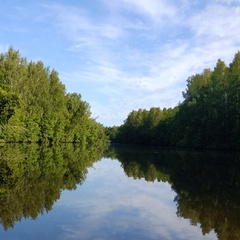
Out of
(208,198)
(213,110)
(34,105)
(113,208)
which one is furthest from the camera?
(34,105)

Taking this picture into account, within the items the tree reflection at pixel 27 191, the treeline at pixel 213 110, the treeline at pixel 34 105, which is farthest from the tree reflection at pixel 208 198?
the treeline at pixel 213 110

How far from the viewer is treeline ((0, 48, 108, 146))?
49.2 meters

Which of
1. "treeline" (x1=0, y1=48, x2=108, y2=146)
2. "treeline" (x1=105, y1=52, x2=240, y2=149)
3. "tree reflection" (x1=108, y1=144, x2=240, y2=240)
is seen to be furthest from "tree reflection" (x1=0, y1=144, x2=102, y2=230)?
"treeline" (x1=105, y1=52, x2=240, y2=149)

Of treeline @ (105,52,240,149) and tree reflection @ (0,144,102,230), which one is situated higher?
treeline @ (105,52,240,149)

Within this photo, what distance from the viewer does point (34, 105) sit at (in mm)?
65562

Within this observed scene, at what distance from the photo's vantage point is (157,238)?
29.0 ft

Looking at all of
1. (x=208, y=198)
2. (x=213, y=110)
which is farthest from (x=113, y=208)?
(x=213, y=110)

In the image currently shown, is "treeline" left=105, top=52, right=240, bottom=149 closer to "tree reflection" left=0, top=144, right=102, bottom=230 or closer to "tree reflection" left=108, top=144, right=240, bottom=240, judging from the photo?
"tree reflection" left=108, top=144, right=240, bottom=240

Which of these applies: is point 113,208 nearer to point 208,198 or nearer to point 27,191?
point 27,191

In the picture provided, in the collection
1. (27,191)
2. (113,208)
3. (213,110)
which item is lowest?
(113,208)

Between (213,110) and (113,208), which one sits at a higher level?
(213,110)

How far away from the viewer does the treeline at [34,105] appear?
49219 mm

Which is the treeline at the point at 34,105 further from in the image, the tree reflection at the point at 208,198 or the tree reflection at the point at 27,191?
the tree reflection at the point at 208,198

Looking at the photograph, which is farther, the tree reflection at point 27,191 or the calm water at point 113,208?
the tree reflection at point 27,191
